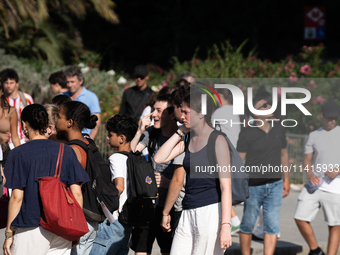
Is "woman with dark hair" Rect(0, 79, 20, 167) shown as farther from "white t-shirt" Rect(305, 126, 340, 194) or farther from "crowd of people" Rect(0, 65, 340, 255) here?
"white t-shirt" Rect(305, 126, 340, 194)

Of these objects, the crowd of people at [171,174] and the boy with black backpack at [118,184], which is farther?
the boy with black backpack at [118,184]

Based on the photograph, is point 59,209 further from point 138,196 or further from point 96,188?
point 138,196

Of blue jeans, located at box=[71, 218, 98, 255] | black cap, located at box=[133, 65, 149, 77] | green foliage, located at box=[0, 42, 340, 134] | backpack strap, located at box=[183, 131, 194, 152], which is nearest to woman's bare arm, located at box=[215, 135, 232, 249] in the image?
backpack strap, located at box=[183, 131, 194, 152]

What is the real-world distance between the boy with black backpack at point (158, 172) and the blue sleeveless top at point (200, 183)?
2.03 feet

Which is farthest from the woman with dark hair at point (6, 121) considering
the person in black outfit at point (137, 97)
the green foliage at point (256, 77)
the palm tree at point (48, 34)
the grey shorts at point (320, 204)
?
the palm tree at point (48, 34)

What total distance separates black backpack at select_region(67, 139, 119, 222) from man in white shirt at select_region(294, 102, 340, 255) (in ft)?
9.44

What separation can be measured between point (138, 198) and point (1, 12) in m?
10.7

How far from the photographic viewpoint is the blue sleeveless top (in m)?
3.76

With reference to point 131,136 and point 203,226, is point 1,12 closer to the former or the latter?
point 131,136

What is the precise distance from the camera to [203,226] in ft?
12.2

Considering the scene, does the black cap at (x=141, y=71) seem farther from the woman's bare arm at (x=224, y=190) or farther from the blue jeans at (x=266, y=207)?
the woman's bare arm at (x=224, y=190)

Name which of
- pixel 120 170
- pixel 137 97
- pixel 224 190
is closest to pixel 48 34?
pixel 137 97

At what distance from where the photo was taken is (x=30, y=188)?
3.26 m

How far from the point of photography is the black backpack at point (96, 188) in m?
3.66
